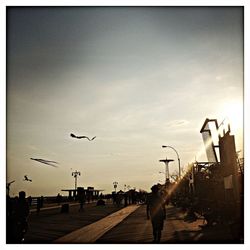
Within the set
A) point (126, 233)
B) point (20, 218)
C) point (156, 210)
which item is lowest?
point (126, 233)

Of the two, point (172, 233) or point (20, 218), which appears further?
point (172, 233)

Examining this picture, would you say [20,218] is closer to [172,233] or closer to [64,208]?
[172,233]

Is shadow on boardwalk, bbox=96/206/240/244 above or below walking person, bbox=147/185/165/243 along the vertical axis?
below

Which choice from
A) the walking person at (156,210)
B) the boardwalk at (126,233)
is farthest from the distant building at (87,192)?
the walking person at (156,210)

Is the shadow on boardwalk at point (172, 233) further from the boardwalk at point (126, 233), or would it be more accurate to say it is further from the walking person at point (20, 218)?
the walking person at point (20, 218)

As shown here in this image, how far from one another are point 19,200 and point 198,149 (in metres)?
2.62

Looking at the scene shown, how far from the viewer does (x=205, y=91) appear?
743 cm

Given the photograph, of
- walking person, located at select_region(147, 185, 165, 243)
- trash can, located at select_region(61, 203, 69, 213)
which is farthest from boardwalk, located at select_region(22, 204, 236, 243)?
trash can, located at select_region(61, 203, 69, 213)

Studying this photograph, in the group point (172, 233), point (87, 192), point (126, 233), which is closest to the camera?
point (172, 233)

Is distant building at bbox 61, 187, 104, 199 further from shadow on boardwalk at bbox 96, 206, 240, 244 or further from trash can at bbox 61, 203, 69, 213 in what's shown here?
trash can at bbox 61, 203, 69, 213

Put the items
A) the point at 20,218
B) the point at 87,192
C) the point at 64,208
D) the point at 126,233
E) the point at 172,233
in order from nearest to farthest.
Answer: the point at 20,218 < the point at 172,233 < the point at 126,233 < the point at 87,192 < the point at 64,208

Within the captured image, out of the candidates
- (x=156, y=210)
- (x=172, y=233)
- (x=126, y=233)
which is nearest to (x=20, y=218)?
(x=126, y=233)
